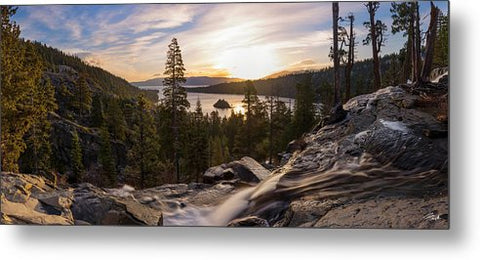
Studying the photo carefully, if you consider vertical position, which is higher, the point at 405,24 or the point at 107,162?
the point at 405,24

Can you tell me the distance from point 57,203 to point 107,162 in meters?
0.48

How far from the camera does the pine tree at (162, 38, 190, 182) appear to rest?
398cm

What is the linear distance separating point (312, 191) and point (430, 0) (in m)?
1.55

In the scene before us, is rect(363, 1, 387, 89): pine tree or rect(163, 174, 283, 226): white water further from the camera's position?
rect(163, 174, 283, 226): white water

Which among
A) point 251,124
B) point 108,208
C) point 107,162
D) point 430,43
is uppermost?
point 430,43

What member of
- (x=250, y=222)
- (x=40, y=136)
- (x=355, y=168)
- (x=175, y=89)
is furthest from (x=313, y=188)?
(x=40, y=136)

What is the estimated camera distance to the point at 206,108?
13.1ft

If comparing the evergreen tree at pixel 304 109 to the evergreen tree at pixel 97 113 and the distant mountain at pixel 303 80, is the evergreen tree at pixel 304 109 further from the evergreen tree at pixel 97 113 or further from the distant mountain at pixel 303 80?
the evergreen tree at pixel 97 113

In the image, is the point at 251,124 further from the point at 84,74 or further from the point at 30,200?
the point at 30,200

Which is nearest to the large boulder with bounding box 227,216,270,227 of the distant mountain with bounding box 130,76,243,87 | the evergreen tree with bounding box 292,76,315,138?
the evergreen tree with bounding box 292,76,315,138

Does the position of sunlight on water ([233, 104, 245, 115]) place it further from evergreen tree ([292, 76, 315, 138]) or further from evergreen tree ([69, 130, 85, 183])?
evergreen tree ([69, 130, 85, 183])

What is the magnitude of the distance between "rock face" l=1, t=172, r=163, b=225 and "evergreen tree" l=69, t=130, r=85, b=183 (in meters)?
0.07

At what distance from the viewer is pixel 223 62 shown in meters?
3.98

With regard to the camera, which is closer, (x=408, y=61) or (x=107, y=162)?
(x=408, y=61)
